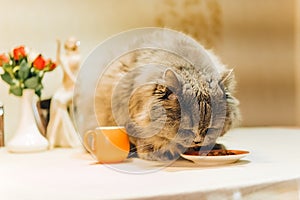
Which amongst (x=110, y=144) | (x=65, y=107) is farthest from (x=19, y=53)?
(x=110, y=144)

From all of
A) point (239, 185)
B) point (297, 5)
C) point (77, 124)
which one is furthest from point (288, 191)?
point (297, 5)

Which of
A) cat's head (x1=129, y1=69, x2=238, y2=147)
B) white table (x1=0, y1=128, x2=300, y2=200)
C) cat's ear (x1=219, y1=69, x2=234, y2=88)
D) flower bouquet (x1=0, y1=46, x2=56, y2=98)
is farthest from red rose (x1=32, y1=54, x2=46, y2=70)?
cat's ear (x1=219, y1=69, x2=234, y2=88)

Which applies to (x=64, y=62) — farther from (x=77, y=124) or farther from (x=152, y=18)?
(x=152, y=18)

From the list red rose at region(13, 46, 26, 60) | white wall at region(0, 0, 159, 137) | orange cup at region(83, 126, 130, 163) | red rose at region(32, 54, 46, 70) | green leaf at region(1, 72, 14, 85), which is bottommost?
orange cup at region(83, 126, 130, 163)

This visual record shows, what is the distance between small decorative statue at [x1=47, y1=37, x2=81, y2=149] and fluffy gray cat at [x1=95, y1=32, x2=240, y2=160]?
331 mm

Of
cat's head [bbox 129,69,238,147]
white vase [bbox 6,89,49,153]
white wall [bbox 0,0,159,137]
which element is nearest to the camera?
cat's head [bbox 129,69,238,147]

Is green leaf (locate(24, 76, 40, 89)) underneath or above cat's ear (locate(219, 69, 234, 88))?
above

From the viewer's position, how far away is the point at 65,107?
1.35m

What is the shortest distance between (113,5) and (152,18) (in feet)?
0.61

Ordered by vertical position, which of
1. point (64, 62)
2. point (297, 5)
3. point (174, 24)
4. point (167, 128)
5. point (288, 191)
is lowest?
point (288, 191)

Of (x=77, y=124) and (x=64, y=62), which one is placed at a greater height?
(x=64, y=62)

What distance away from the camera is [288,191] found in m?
0.70

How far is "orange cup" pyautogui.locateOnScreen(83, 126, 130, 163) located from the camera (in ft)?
3.11

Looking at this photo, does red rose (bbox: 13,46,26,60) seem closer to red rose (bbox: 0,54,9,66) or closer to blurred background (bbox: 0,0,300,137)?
red rose (bbox: 0,54,9,66)
